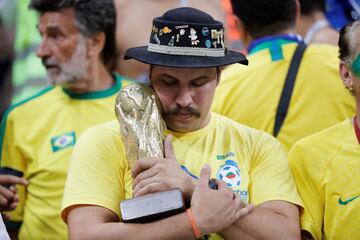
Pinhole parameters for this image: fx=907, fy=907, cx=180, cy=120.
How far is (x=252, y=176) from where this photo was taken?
12.9 ft

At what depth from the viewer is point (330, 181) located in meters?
3.89

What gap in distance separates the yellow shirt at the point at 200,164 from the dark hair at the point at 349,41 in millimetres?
500

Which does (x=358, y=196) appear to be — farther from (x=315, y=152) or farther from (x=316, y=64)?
(x=316, y=64)

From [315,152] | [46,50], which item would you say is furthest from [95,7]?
[315,152]

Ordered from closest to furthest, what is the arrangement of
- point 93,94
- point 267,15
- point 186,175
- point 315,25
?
1. point 186,175
2. point 267,15
3. point 93,94
4. point 315,25

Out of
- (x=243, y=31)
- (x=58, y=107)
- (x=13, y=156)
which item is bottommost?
(x=13, y=156)

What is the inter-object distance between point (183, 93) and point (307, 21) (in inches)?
87.9

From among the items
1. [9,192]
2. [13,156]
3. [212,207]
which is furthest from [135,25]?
[212,207]

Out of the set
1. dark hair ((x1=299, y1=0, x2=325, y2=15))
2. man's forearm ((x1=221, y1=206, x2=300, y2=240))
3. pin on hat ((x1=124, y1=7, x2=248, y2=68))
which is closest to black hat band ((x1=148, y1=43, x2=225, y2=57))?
pin on hat ((x1=124, y1=7, x2=248, y2=68))

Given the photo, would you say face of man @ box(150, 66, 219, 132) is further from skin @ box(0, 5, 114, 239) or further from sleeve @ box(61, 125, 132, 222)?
skin @ box(0, 5, 114, 239)

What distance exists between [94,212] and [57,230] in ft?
4.05

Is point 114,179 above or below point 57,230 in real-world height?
above

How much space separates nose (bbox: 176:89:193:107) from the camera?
152 inches

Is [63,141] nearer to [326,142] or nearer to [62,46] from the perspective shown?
[62,46]
